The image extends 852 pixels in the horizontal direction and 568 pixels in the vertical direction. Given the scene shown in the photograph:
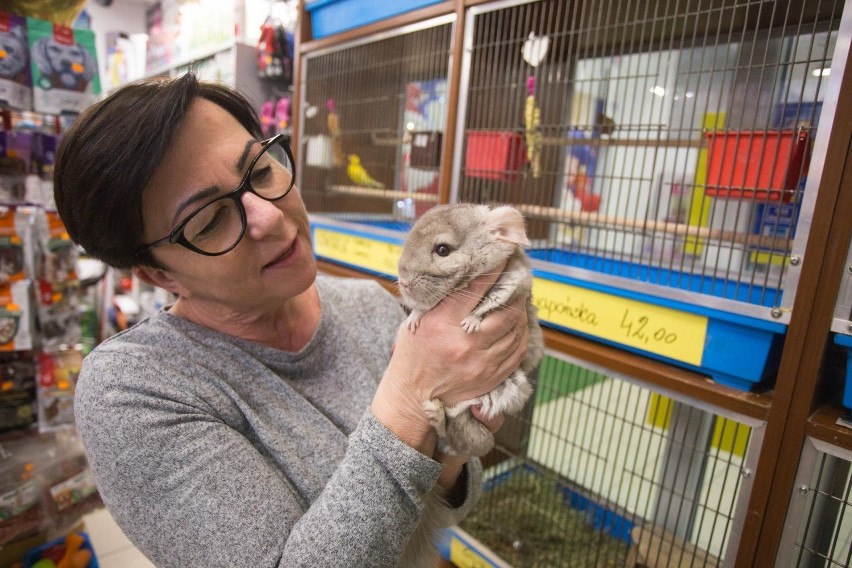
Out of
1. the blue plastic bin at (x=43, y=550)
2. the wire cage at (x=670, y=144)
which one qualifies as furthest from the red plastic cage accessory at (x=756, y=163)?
the blue plastic bin at (x=43, y=550)

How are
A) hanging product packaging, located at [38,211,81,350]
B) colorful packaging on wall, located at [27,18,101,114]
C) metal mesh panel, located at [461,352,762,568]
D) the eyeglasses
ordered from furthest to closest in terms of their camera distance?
hanging product packaging, located at [38,211,81,350], colorful packaging on wall, located at [27,18,101,114], metal mesh panel, located at [461,352,762,568], the eyeglasses

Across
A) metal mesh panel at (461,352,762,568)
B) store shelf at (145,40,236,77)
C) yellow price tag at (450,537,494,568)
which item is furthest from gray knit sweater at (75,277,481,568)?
store shelf at (145,40,236,77)

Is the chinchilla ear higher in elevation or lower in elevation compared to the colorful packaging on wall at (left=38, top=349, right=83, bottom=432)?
higher

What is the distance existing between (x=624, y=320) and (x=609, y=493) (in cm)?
62

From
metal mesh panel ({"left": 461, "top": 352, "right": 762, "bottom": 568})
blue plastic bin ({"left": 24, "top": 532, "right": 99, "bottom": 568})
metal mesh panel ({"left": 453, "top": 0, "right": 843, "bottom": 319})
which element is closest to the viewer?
metal mesh panel ({"left": 453, "top": 0, "right": 843, "bottom": 319})

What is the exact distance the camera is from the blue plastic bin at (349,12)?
5.20ft

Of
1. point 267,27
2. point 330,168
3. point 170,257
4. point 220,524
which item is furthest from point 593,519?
point 267,27

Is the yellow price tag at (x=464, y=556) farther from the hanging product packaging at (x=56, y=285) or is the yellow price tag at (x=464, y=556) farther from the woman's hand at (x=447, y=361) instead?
the hanging product packaging at (x=56, y=285)

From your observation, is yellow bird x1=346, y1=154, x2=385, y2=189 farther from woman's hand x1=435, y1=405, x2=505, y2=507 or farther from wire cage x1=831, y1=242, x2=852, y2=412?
wire cage x1=831, y1=242, x2=852, y2=412

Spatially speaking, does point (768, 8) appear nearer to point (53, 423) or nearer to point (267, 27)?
point (267, 27)

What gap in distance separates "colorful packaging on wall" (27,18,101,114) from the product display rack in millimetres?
1187

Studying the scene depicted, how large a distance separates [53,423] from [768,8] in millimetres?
2987

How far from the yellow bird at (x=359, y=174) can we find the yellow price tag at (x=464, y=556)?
4.26 feet

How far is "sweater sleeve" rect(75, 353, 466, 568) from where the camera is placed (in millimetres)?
631
